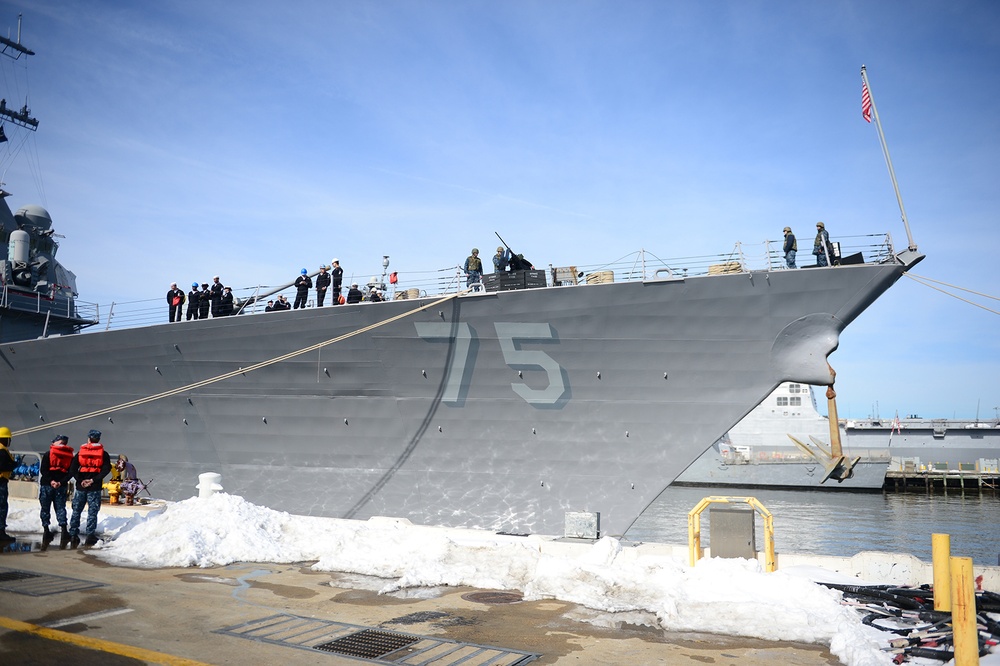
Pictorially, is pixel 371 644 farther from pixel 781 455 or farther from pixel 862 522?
pixel 781 455

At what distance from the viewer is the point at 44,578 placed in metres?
6.86

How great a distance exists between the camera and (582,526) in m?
8.71

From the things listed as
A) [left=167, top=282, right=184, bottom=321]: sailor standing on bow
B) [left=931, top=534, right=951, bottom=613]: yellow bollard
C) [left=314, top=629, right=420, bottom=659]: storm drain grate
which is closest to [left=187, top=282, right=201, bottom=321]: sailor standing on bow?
[left=167, top=282, right=184, bottom=321]: sailor standing on bow

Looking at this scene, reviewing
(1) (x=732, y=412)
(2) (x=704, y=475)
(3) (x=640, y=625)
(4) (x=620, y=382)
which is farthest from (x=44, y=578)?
(2) (x=704, y=475)

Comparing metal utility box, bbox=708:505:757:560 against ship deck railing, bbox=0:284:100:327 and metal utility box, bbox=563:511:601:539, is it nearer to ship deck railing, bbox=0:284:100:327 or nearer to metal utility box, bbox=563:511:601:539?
metal utility box, bbox=563:511:601:539

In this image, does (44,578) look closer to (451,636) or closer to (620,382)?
(451,636)

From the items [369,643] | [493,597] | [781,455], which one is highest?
[369,643]

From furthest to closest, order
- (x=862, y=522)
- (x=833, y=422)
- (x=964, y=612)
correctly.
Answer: (x=862, y=522), (x=833, y=422), (x=964, y=612)

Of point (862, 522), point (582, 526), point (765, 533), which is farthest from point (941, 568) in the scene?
point (862, 522)

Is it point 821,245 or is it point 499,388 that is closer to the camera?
point 821,245

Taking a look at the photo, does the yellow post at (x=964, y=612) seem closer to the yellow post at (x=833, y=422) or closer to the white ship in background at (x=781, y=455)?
the yellow post at (x=833, y=422)

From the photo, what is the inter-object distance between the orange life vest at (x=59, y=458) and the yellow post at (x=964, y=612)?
394 inches

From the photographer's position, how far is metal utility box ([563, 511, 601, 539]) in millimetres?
8688

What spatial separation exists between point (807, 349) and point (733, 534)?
5.15 metres
